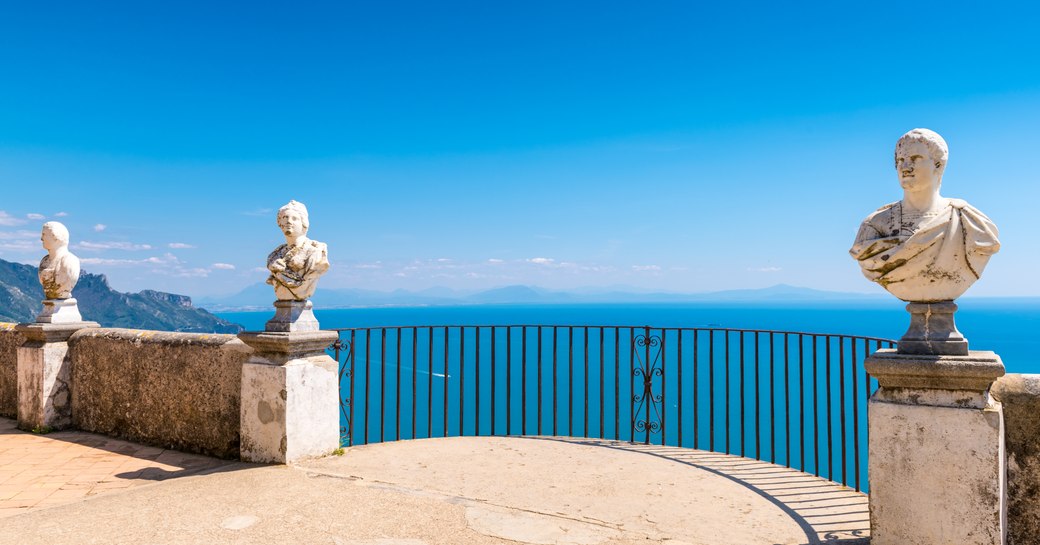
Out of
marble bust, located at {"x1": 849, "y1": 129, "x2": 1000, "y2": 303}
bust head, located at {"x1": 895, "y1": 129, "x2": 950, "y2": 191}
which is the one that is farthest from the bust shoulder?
bust head, located at {"x1": 895, "y1": 129, "x2": 950, "y2": 191}

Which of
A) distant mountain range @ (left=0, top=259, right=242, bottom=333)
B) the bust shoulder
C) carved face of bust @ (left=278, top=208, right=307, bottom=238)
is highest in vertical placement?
carved face of bust @ (left=278, top=208, right=307, bottom=238)

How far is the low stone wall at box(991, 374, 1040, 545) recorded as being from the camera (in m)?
2.69

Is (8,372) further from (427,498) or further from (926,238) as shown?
(926,238)

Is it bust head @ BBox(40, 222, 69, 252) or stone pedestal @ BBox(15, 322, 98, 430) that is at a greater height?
bust head @ BBox(40, 222, 69, 252)

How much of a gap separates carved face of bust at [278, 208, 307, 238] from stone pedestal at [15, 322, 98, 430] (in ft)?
10.2

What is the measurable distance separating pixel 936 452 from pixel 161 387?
216 inches

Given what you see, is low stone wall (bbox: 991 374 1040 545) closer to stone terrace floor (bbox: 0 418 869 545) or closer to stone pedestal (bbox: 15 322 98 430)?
stone terrace floor (bbox: 0 418 869 545)

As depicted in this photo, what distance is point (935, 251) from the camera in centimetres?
262

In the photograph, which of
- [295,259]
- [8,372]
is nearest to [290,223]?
[295,259]

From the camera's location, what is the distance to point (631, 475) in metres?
4.21

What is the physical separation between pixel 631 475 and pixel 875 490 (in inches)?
69.7

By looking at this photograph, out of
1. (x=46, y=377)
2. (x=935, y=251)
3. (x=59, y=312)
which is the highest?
(x=935, y=251)

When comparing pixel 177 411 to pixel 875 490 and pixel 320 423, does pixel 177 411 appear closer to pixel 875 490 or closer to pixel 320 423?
pixel 320 423

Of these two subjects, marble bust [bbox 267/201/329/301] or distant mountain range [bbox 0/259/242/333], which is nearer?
marble bust [bbox 267/201/329/301]
